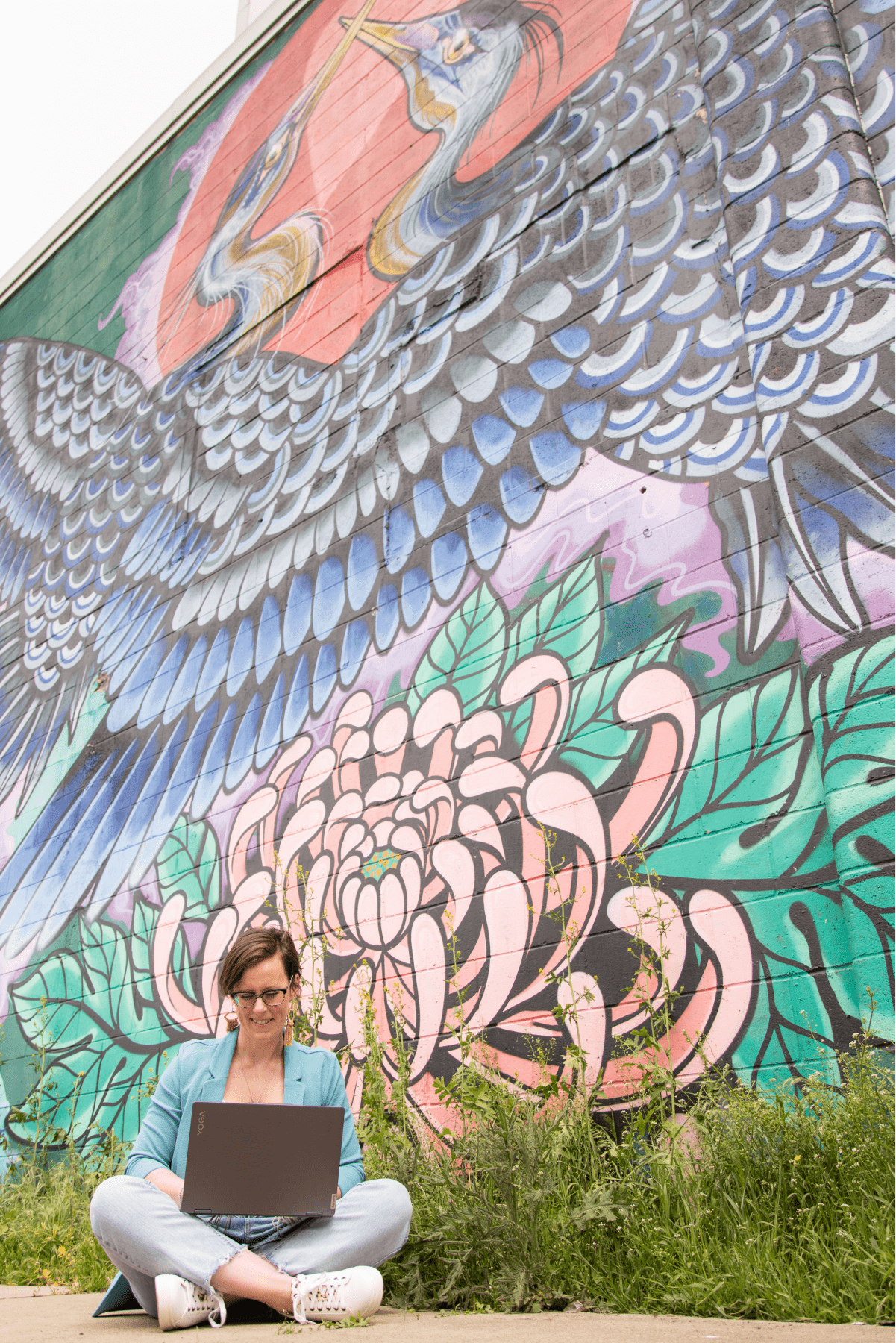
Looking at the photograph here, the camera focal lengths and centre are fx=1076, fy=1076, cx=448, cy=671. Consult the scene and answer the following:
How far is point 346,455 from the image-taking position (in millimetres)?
5199

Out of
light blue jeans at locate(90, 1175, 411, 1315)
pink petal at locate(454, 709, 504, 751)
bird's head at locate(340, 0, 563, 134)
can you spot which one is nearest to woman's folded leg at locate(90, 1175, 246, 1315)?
light blue jeans at locate(90, 1175, 411, 1315)

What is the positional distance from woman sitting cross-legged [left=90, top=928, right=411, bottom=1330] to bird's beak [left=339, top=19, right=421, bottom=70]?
15.9 ft

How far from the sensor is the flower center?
13.6 ft

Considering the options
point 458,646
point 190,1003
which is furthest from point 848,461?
point 190,1003

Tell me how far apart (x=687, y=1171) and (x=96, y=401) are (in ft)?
20.9

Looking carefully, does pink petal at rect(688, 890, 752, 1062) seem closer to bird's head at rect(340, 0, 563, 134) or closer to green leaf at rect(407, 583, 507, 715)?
green leaf at rect(407, 583, 507, 715)

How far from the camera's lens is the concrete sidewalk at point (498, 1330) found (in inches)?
73.4

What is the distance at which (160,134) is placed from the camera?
Result: 744 centimetres

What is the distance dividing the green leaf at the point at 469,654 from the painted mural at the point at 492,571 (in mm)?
16

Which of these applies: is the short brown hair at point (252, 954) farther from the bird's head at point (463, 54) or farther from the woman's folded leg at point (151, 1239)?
the bird's head at point (463, 54)

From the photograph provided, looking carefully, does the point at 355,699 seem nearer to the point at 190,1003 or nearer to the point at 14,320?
the point at 190,1003

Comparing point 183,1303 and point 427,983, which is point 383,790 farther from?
point 183,1303

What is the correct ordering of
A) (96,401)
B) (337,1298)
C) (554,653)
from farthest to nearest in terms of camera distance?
1. (96,401)
2. (554,653)
3. (337,1298)

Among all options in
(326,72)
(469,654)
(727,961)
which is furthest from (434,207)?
(727,961)
